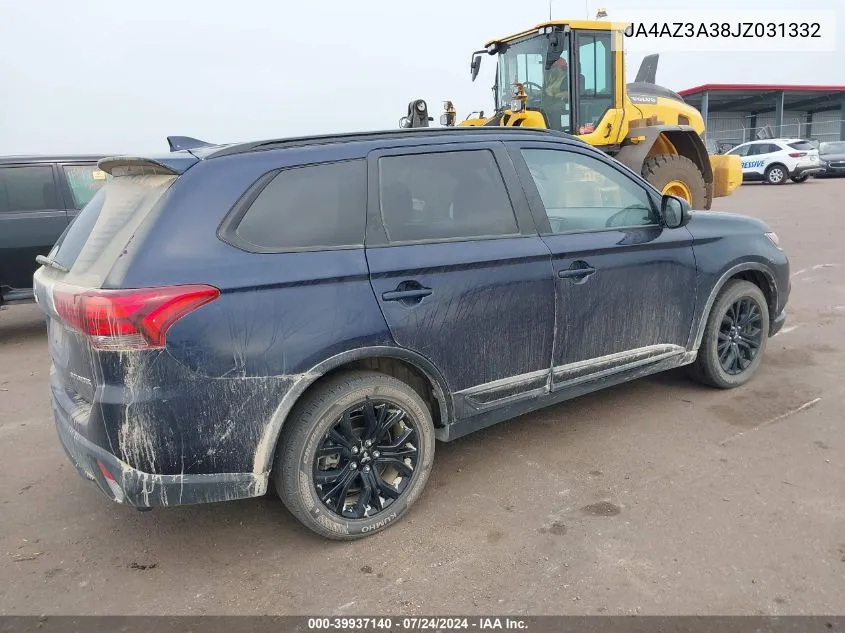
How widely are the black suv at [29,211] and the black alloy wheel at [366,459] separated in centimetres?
504

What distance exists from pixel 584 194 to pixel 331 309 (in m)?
1.96

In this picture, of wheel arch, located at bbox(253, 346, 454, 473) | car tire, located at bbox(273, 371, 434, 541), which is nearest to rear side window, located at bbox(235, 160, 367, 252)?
wheel arch, located at bbox(253, 346, 454, 473)

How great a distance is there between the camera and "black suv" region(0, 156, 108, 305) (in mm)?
6527

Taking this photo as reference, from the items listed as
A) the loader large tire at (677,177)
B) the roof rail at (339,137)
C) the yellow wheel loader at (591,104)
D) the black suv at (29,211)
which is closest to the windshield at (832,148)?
the yellow wheel loader at (591,104)

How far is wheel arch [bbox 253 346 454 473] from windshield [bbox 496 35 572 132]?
→ 23.9 ft

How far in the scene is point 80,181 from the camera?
22.6 feet

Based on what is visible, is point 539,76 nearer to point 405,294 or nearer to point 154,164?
point 405,294

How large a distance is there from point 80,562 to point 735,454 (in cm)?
333

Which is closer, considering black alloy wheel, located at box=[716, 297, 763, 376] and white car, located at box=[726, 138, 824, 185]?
black alloy wheel, located at box=[716, 297, 763, 376]

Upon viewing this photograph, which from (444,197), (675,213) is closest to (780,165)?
(675,213)

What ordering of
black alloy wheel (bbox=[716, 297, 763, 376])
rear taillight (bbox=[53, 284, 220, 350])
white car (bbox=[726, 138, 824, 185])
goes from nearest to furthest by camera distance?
rear taillight (bbox=[53, 284, 220, 350]) → black alloy wheel (bbox=[716, 297, 763, 376]) → white car (bbox=[726, 138, 824, 185])

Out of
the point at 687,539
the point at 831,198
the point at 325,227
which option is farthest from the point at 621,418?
the point at 831,198

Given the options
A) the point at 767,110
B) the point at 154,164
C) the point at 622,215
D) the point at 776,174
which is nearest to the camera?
the point at 154,164

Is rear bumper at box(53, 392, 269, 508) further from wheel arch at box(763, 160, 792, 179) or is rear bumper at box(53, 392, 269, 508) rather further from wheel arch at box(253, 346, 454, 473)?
wheel arch at box(763, 160, 792, 179)
